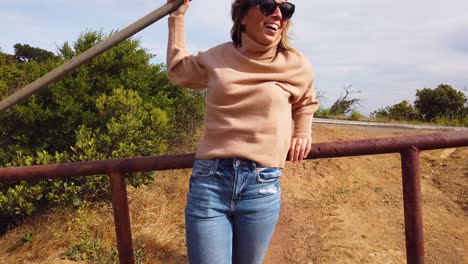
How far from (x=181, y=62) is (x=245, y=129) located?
0.39 m

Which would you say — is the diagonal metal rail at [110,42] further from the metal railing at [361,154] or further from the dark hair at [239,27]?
the metal railing at [361,154]

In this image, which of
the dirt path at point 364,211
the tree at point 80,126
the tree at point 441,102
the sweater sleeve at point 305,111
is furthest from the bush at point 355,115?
the sweater sleeve at point 305,111

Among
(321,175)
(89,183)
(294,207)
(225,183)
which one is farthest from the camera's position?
(321,175)

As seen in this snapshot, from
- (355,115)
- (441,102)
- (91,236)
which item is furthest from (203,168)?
(441,102)

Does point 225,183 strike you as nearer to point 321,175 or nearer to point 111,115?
point 111,115

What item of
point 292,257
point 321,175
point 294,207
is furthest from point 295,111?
point 321,175

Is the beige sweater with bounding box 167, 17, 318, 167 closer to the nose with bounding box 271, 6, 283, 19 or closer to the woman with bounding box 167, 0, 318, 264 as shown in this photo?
the woman with bounding box 167, 0, 318, 264

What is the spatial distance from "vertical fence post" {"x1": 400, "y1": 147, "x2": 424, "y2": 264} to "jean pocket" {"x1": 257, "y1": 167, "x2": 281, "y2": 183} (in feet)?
1.50

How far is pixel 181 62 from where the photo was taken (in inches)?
67.6

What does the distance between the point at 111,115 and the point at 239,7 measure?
12.7ft

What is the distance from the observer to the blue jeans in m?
1.52

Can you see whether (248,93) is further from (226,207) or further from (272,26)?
(226,207)

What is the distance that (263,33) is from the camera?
1636mm

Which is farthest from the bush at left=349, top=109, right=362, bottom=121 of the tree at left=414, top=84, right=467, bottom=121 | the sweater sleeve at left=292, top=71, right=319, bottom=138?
the sweater sleeve at left=292, top=71, right=319, bottom=138
